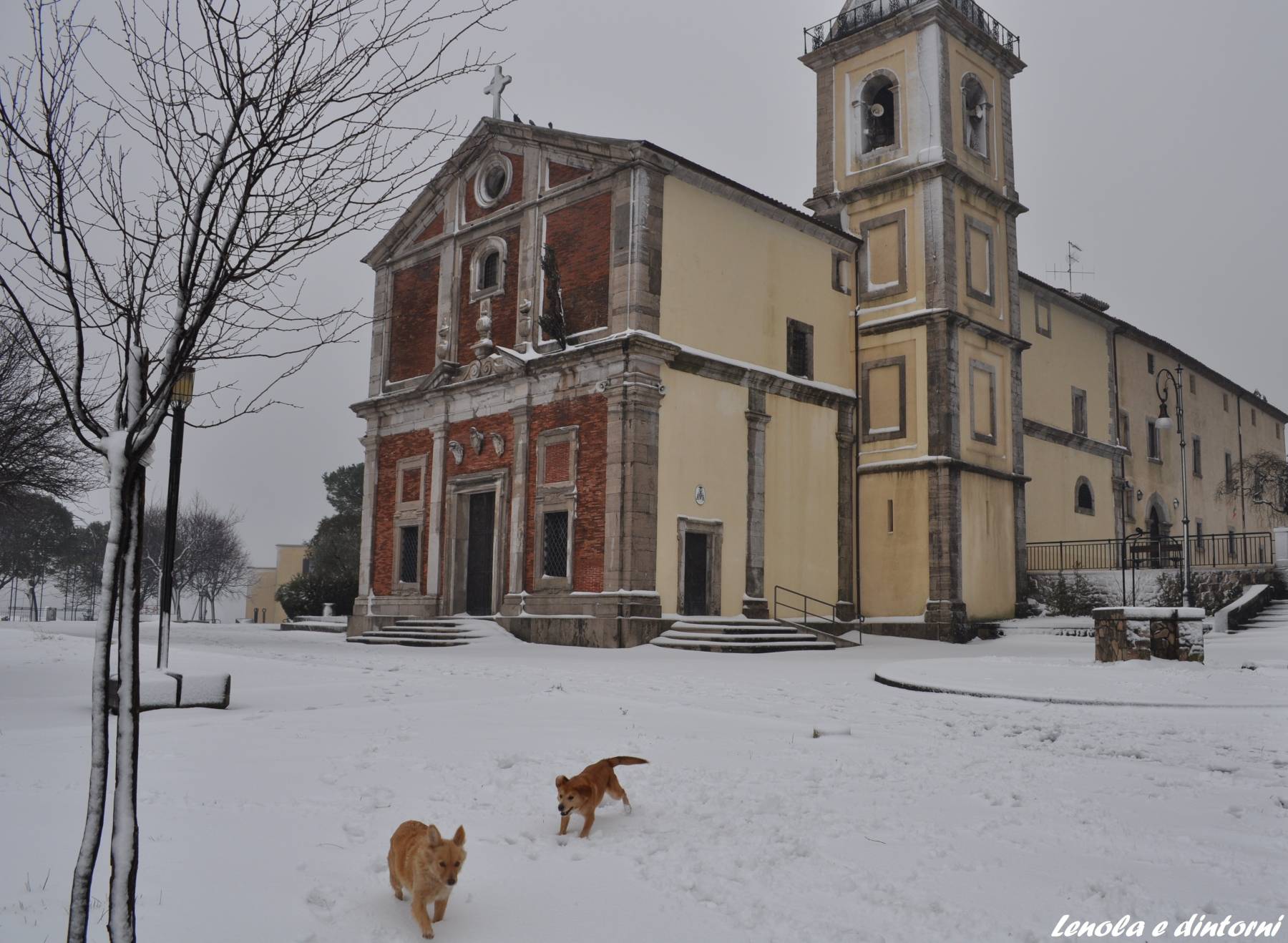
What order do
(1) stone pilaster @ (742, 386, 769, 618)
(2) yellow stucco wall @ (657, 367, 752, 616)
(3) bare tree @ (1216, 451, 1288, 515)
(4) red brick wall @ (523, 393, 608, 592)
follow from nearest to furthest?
(4) red brick wall @ (523, 393, 608, 592), (2) yellow stucco wall @ (657, 367, 752, 616), (1) stone pilaster @ (742, 386, 769, 618), (3) bare tree @ (1216, 451, 1288, 515)

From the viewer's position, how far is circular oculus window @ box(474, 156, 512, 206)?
2658 centimetres

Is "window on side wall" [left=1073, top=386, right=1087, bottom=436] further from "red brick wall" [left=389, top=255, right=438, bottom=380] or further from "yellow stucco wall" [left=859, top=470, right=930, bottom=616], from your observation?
"red brick wall" [left=389, top=255, right=438, bottom=380]

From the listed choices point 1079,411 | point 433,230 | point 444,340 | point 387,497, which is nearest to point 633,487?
point 444,340

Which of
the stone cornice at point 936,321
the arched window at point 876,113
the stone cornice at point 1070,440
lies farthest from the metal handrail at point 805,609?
the arched window at point 876,113

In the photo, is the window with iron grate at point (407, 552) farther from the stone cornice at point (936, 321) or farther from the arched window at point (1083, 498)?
the arched window at point (1083, 498)

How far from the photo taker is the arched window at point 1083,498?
3355 cm

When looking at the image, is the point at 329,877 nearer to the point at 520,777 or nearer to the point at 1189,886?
the point at 520,777

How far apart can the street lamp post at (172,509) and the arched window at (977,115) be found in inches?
947

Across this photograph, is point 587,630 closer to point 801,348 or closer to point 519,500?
point 519,500

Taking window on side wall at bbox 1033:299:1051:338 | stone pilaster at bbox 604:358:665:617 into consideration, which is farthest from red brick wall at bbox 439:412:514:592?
window on side wall at bbox 1033:299:1051:338

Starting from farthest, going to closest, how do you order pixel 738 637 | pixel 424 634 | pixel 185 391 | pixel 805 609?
pixel 805 609 → pixel 424 634 → pixel 738 637 → pixel 185 391

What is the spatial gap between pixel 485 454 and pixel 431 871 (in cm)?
2157

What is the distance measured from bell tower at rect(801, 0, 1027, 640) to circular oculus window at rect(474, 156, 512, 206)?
8641mm

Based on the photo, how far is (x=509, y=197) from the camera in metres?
26.5
